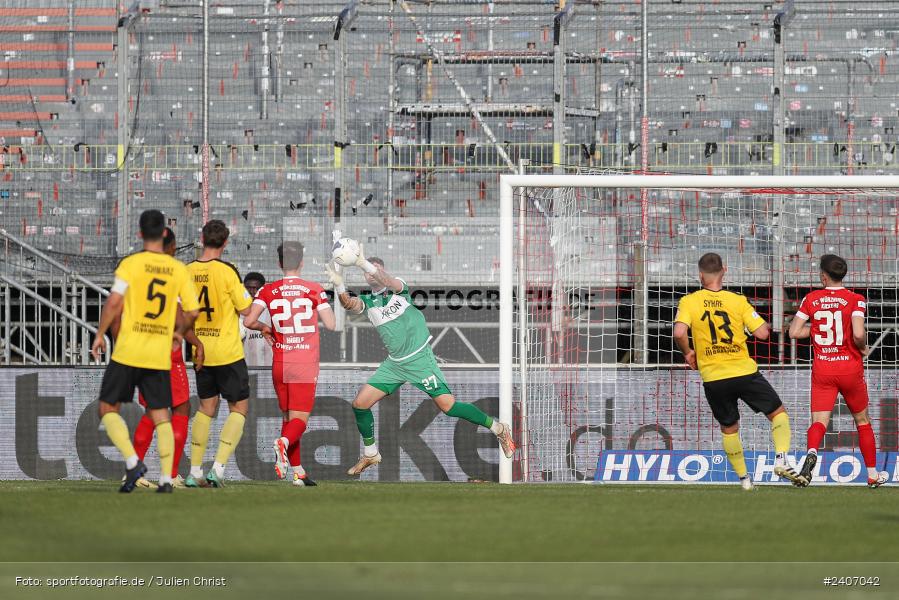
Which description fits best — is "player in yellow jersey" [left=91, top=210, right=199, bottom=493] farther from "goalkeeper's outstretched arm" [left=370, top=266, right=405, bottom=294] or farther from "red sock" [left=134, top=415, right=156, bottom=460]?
"goalkeeper's outstretched arm" [left=370, top=266, right=405, bottom=294]

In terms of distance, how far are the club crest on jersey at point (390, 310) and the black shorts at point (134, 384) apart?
317 centimetres

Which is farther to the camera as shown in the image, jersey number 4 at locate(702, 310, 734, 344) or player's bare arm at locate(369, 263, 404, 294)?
player's bare arm at locate(369, 263, 404, 294)

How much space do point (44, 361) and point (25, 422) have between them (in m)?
1.47

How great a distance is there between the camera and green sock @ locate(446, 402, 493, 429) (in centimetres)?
1139

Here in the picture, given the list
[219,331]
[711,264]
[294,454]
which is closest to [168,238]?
[219,331]

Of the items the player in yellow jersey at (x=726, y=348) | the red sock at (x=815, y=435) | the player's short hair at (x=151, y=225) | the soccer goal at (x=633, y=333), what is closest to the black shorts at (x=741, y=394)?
the player in yellow jersey at (x=726, y=348)

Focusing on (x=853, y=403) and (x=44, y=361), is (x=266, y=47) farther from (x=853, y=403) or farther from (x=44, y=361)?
(x=853, y=403)

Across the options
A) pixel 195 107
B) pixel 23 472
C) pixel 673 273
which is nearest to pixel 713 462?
pixel 673 273

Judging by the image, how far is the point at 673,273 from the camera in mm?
15039

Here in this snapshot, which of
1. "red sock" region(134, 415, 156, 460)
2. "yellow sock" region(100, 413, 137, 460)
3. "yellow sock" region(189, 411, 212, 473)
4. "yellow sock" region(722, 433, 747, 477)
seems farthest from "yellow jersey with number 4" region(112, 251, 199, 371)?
"yellow sock" region(722, 433, 747, 477)

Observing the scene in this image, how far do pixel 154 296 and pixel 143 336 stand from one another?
250mm

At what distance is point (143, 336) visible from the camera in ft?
27.1

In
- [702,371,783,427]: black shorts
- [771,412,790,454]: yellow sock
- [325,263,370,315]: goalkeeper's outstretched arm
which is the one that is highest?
[325,263,370,315]: goalkeeper's outstretched arm

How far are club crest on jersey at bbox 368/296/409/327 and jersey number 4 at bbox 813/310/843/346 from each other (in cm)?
334
